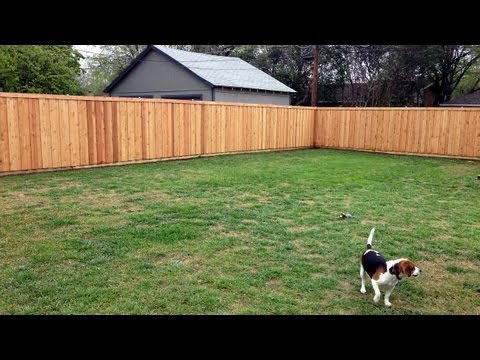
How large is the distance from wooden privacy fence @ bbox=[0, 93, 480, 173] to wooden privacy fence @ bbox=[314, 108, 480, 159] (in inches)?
1.1

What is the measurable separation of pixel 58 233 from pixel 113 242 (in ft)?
2.32

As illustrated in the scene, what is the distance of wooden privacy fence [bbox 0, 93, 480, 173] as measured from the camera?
26.3 ft

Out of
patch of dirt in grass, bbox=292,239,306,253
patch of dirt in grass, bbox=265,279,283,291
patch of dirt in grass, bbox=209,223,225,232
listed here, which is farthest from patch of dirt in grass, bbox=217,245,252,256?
patch of dirt in grass, bbox=265,279,283,291

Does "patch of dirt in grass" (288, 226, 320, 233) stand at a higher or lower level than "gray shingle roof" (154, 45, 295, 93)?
lower

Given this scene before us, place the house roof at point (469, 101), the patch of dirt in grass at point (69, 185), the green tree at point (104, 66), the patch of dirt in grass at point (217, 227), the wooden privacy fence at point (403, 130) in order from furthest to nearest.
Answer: the green tree at point (104, 66) → the house roof at point (469, 101) → the wooden privacy fence at point (403, 130) → the patch of dirt in grass at point (69, 185) → the patch of dirt in grass at point (217, 227)

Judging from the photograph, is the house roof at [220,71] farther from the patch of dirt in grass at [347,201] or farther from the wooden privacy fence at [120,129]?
the patch of dirt in grass at [347,201]

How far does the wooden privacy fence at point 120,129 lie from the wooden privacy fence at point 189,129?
0.06 feet

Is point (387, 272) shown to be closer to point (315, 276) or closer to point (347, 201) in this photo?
point (315, 276)

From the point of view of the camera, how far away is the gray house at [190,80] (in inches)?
713

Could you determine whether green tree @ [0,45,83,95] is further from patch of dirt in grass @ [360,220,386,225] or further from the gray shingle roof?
patch of dirt in grass @ [360,220,386,225]

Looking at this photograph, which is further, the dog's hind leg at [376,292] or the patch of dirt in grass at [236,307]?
the dog's hind leg at [376,292]

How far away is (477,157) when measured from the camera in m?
12.0

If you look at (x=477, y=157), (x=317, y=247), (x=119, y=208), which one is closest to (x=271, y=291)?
(x=317, y=247)

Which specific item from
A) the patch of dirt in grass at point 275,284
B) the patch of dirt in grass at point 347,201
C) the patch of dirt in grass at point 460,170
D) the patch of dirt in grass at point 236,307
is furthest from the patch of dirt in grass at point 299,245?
the patch of dirt in grass at point 460,170
